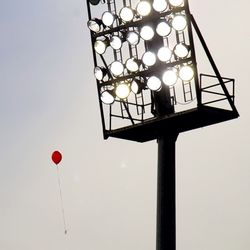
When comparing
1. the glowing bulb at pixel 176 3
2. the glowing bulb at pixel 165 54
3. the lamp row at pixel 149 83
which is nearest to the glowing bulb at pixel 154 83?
the lamp row at pixel 149 83

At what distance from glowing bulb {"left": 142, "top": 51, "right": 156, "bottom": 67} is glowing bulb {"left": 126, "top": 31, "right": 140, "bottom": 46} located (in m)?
0.55

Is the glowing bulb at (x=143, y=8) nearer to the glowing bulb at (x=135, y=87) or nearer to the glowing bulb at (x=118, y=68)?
the glowing bulb at (x=118, y=68)

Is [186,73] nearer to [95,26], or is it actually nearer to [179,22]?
[179,22]

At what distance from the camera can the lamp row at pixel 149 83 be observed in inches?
468

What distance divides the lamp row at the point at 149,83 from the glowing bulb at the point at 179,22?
25.4 inches

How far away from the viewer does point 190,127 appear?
40.6 ft

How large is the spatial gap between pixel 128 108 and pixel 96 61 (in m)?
1.14

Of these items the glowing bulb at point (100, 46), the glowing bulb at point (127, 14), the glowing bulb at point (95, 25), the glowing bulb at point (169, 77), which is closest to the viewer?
the glowing bulb at point (169, 77)

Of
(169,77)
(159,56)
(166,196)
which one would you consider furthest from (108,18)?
(166,196)

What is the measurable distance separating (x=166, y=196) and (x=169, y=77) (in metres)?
2.02

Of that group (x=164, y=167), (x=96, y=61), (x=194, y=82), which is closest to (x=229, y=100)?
(x=194, y=82)

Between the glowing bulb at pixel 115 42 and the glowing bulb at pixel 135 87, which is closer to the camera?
the glowing bulb at pixel 135 87

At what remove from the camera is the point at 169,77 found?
11930 millimetres

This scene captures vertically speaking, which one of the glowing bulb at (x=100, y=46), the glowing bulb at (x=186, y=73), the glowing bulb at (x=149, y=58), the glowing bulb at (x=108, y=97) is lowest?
the glowing bulb at (x=108, y=97)
